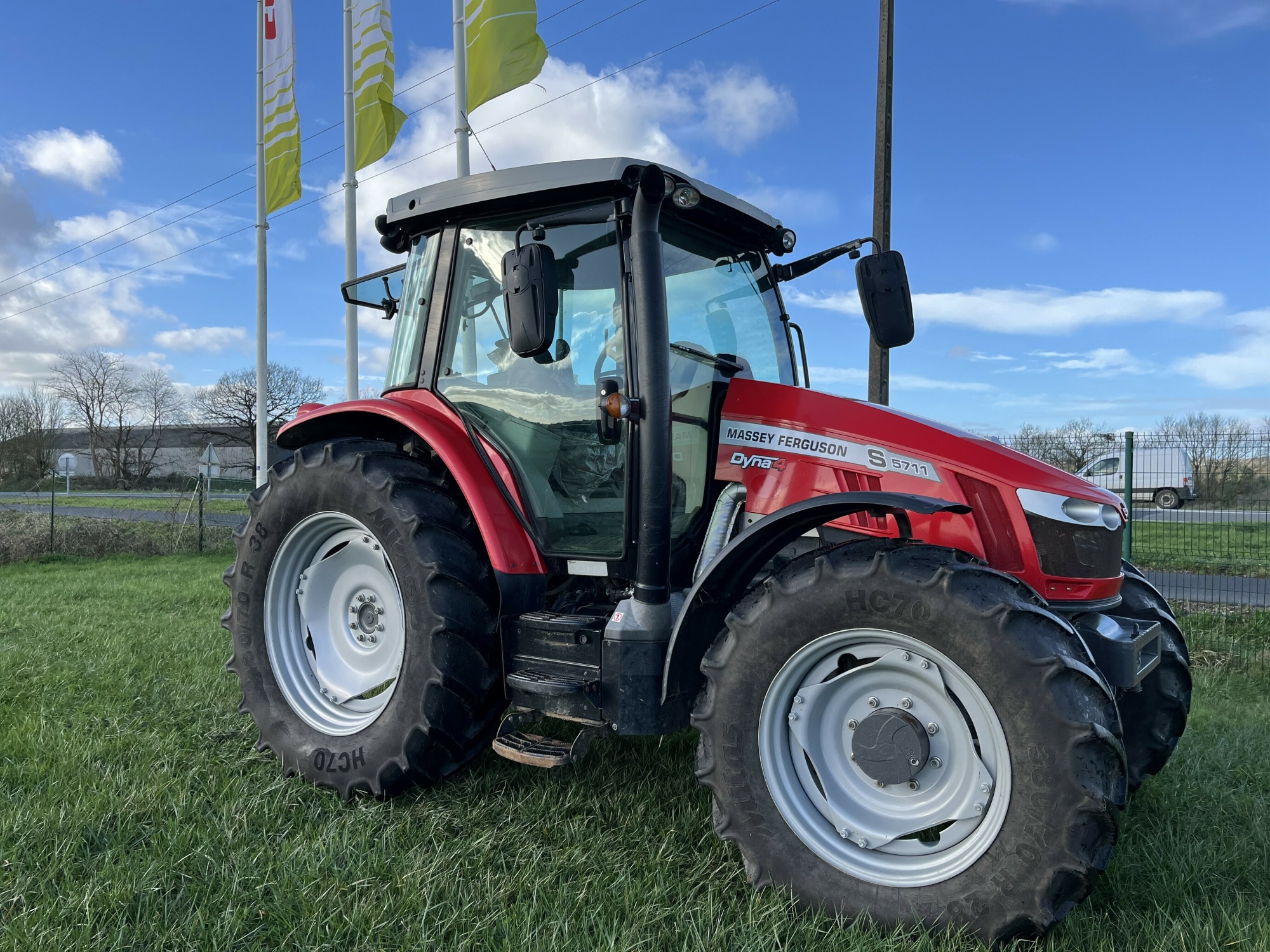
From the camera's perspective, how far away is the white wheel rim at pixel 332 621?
3.41m

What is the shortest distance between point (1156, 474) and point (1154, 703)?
5.48 m

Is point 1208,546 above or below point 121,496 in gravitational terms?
above

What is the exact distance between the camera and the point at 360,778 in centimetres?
308

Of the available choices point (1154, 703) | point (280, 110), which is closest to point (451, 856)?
point (1154, 703)

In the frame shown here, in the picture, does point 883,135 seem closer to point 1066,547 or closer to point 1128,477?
point 1128,477

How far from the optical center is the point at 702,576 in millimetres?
2617

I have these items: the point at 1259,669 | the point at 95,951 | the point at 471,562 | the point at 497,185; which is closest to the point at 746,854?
the point at 471,562

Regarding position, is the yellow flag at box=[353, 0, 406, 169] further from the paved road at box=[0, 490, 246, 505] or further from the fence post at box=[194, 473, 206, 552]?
the paved road at box=[0, 490, 246, 505]

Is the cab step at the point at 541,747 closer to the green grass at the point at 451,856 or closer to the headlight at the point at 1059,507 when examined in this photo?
the green grass at the point at 451,856

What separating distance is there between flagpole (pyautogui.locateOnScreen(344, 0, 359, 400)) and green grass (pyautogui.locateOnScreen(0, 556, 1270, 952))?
6.91 metres

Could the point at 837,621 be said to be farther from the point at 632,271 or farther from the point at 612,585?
the point at 632,271

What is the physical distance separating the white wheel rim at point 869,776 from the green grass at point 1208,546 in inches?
266

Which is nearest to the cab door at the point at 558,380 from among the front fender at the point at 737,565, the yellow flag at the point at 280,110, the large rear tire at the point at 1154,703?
the front fender at the point at 737,565

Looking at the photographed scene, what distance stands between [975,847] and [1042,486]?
1.07 metres
